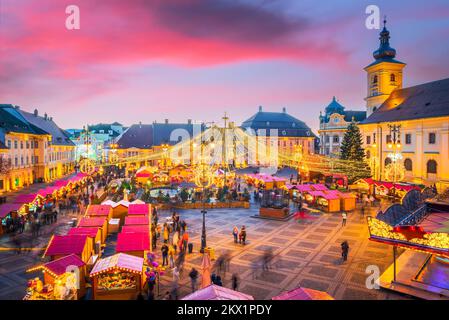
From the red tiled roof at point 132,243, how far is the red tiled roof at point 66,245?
1602 mm

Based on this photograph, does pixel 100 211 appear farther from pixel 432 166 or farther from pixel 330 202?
pixel 432 166

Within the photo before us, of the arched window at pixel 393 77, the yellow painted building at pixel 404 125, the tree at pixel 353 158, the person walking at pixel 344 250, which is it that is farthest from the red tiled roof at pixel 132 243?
the arched window at pixel 393 77

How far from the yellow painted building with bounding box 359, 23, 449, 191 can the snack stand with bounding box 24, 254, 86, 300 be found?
1010 inches

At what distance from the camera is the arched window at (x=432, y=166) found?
36.8m

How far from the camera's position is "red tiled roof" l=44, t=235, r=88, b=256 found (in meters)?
13.5

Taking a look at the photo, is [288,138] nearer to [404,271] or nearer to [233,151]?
[233,151]

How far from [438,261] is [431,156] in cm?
2525

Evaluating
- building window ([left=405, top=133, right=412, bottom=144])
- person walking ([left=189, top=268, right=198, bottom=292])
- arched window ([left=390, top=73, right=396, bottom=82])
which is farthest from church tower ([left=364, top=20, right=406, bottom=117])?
person walking ([left=189, top=268, right=198, bottom=292])

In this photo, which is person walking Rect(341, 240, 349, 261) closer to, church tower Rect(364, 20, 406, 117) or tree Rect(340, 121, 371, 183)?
tree Rect(340, 121, 371, 183)

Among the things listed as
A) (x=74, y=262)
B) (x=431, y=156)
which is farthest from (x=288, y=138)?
(x=74, y=262)

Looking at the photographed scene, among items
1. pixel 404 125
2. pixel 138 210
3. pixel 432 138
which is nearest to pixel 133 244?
pixel 138 210

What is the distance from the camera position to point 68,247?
1384 cm

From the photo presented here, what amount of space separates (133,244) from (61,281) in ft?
12.3
